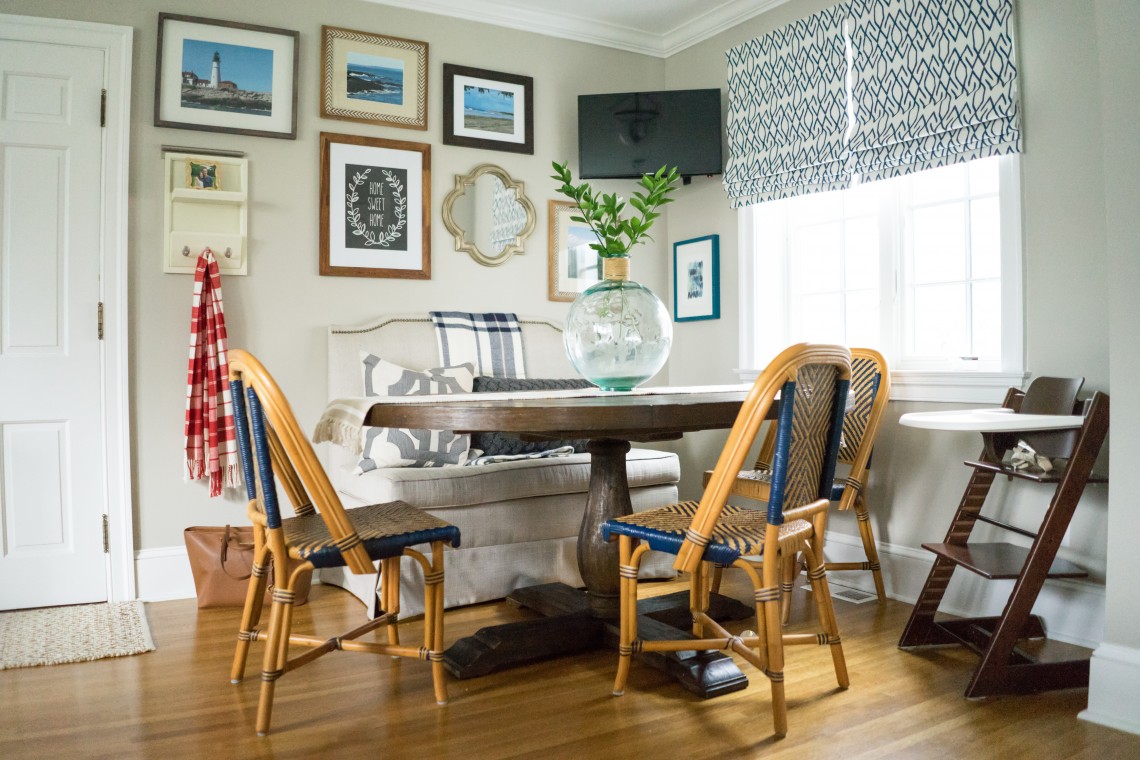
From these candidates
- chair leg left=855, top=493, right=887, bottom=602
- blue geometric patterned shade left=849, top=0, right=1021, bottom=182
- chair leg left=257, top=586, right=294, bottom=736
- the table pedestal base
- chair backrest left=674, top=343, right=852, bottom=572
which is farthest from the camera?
chair leg left=855, top=493, right=887, bottom=602

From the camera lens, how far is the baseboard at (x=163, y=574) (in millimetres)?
3258

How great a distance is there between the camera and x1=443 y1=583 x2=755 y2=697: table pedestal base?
221 cm

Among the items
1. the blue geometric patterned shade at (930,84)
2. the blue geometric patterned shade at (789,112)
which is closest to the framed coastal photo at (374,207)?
the blue geometric patterned shade at (789,112)

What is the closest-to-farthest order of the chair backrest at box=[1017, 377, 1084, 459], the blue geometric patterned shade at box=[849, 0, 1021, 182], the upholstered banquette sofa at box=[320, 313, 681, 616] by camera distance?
the chair backrest at box=[1017, 377, 1084, 459] → the blue geometric patterned shade at box=[849, 0, 1021, 182] → the upholstered banquette sofa at box=[320, 313, 681, 616]

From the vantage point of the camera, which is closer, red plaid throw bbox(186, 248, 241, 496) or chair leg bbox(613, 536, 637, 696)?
chair leg bbox(613, 536, 637, 696)

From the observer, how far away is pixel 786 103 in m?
3.61

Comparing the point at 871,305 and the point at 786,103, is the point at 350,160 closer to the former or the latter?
the point at 786,103

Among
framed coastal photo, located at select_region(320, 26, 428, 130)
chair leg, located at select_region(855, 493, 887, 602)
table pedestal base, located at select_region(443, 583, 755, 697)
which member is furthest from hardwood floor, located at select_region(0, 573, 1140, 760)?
framed coastal photo, located at select_region(320, 26, 428, 130)

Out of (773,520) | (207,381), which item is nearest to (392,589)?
(773,520)

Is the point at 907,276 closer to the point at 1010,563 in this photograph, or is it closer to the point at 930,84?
the point at 930,84

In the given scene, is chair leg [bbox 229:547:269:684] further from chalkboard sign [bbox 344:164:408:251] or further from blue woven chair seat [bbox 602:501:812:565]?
chalkboard sign [bbox 344:164:408:251]

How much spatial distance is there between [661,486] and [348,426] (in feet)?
5.95

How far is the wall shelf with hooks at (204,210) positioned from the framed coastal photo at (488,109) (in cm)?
97

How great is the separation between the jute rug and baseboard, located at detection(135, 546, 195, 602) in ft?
0.34
